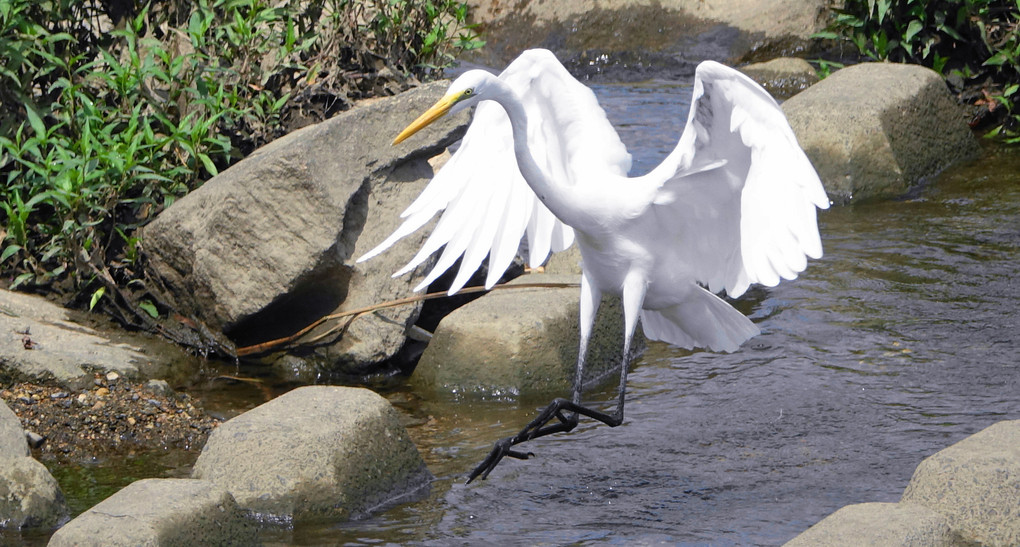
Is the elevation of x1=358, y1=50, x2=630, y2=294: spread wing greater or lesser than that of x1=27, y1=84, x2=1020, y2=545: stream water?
greater

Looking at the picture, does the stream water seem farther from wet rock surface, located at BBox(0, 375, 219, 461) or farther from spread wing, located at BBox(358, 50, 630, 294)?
spread wing, located at BBox(358, 50, 630, 294)

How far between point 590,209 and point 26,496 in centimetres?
230

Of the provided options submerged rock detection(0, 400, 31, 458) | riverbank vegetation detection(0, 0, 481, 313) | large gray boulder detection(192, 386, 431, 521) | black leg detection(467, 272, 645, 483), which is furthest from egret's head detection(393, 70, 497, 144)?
riverbank vegetation detection(0, 0, 481, 313)

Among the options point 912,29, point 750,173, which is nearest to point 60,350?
point 750,173

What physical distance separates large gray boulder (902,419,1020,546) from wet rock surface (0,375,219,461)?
281cm

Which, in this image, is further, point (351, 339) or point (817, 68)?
point (817, 68)

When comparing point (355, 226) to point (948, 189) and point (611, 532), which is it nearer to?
point (611, 532)

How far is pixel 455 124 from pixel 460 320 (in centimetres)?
104

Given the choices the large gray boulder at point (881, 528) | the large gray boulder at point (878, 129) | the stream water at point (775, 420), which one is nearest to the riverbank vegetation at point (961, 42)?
the large gray boulder at point (878, 129)

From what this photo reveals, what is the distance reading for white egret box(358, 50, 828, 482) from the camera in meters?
4.19

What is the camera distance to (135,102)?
6.29 m

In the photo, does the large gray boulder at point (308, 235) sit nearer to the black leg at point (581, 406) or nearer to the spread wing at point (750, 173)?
the black leg at point (581, 406)

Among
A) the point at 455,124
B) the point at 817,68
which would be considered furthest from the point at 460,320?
the point at 817,68

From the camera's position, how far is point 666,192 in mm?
4477
